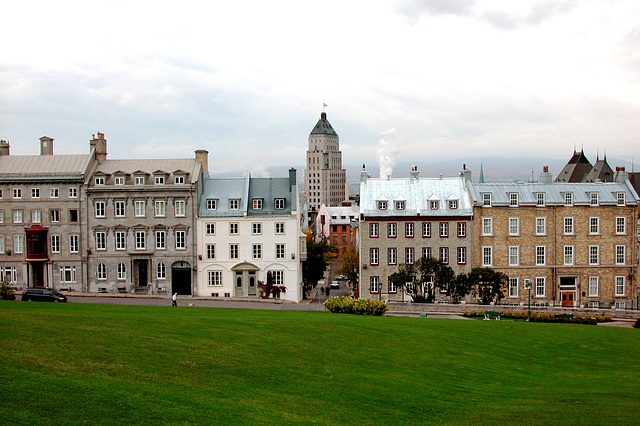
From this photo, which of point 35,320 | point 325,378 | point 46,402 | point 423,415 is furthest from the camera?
point 35,320

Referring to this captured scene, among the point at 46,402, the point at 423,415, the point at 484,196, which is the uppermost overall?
the point at 484,196

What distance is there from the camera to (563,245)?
6272 centimetres

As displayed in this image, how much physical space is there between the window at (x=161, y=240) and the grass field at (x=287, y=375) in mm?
30264

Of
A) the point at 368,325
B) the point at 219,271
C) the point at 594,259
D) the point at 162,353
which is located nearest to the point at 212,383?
the point at 162,353

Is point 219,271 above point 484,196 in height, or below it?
below

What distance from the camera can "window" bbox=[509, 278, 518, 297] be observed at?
203ft

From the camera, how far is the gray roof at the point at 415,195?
6297 cm

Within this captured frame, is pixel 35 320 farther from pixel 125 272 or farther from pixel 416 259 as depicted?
pixel 416 259

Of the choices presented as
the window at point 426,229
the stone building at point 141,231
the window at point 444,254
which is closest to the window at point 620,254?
the window at point 444,254

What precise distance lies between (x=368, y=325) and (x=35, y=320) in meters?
16.6

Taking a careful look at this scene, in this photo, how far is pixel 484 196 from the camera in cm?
6344

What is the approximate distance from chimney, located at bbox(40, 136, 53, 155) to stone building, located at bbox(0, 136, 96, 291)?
5.03 m

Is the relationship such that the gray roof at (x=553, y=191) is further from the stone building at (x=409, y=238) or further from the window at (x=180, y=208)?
the window at (x=180, y=208)

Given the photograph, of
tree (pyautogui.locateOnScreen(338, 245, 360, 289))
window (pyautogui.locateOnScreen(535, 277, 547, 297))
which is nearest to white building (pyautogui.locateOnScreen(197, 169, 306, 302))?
tree (pyautogui.locateOnScreen(338, 245, 360, 289))
